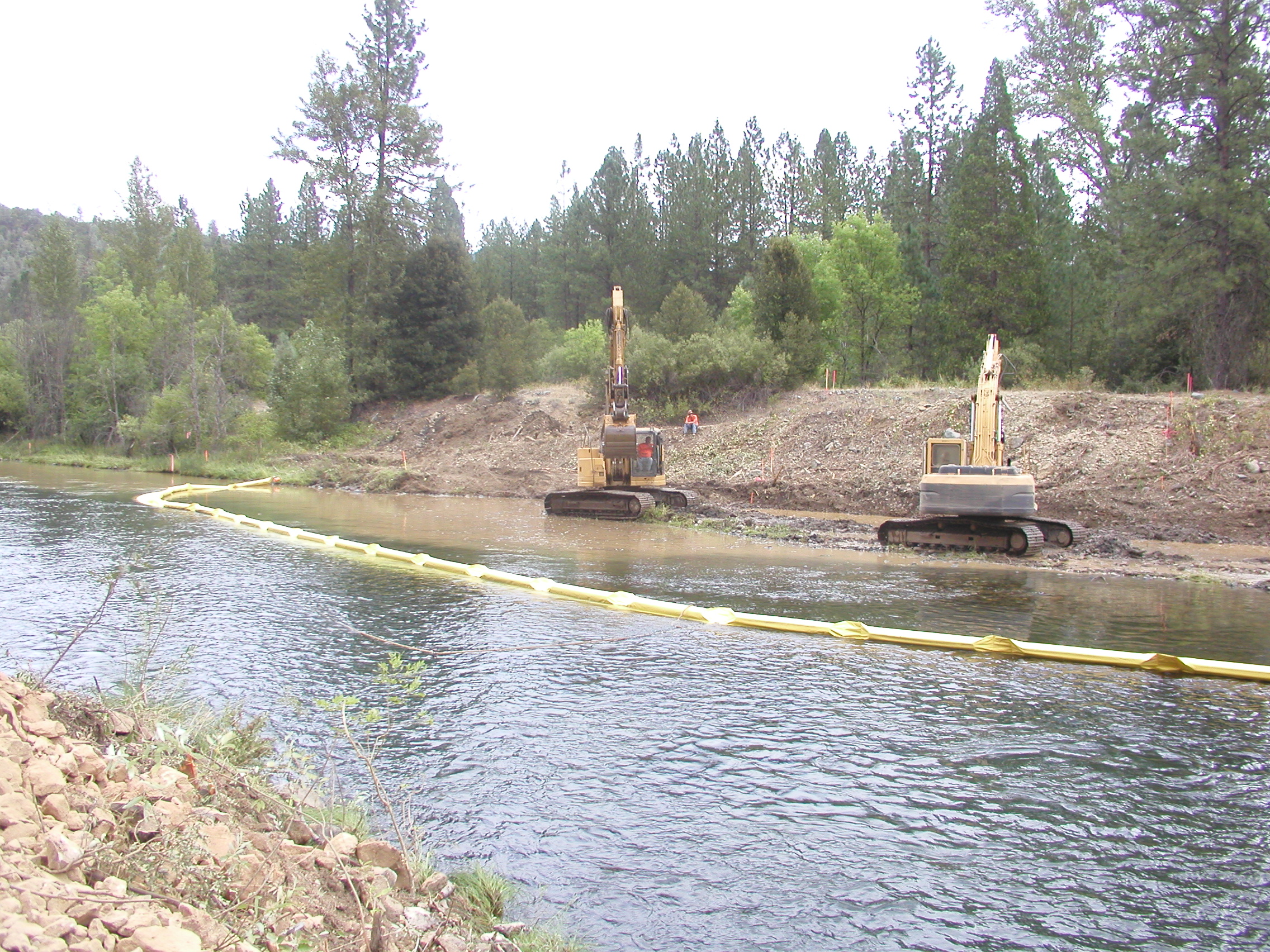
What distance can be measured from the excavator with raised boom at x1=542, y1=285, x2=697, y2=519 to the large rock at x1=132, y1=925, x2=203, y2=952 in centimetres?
2004

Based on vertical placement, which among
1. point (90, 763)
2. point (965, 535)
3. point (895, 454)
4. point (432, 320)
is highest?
point (432, 320)

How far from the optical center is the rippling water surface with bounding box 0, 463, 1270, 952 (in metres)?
5.51

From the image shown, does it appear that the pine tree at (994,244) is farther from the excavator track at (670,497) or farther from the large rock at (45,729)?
the large rock at (45,729)

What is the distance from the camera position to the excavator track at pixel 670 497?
23984mm

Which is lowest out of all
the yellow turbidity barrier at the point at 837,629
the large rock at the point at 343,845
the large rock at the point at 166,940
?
the large rock at the point at 343,845

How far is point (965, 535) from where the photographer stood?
731 inches

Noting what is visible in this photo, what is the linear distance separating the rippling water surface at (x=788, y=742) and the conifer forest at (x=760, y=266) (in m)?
17.3

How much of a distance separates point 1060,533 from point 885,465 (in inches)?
320

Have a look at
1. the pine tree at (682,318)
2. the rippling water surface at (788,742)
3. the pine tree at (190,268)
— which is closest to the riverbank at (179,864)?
the rippling water surface at (788,742)

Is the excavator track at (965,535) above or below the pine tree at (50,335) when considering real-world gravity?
below

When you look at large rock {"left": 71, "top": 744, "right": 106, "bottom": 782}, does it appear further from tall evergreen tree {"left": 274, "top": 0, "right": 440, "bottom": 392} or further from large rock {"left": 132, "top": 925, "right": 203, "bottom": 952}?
tall evergreen tree {"left": 274, "top": 0, "right": 440, "bottom": 392}

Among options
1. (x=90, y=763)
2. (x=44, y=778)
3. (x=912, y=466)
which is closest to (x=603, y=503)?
(x=912, y=466)

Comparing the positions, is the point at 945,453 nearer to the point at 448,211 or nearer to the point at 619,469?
the point at 619,469

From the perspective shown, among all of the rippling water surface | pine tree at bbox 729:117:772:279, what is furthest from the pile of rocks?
pine tree at bbox 729:117:772:279
